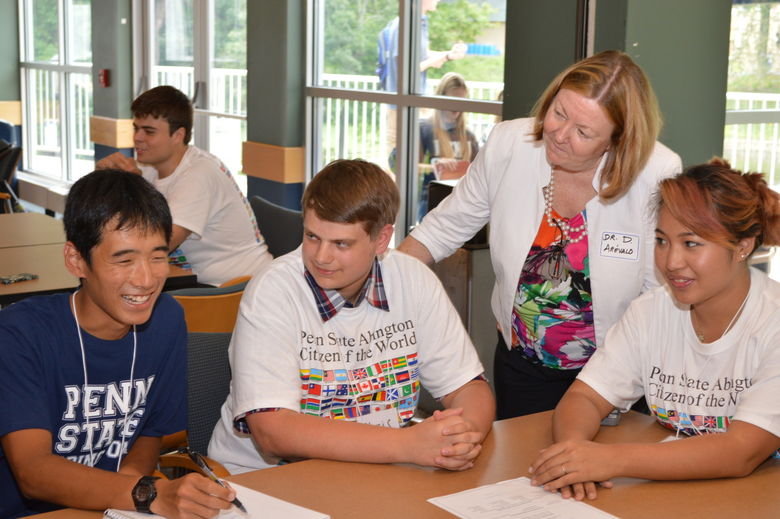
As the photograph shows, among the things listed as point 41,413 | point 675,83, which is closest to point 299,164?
point 675,83

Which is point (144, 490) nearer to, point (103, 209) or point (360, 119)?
point (103, 209)

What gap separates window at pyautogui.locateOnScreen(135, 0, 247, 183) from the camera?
7191 mm

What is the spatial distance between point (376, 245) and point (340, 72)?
172 inches

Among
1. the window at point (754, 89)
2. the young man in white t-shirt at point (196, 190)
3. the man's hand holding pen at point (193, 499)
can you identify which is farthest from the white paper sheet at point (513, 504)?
the young man in white t-shirt at point (196, 190)

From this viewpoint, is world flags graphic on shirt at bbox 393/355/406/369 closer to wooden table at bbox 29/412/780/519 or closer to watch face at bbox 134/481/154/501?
wooden table at bbox 29/412/780/519

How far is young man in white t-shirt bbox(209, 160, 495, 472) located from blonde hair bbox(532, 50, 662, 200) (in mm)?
487

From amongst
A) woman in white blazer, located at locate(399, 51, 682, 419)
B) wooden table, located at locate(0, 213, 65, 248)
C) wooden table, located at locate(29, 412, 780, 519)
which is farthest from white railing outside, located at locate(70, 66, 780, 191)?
wooden table, located at locate(0, 213, 65, 248)

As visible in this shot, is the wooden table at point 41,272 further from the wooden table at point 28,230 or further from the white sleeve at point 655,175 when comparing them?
the white sleeve at point 655,175

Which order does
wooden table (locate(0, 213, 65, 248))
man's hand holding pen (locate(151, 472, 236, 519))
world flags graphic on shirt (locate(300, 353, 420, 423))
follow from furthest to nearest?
1. wooden table (locate(0, 213, 65, 248))
2. world flags graphic on shirt (locate(300, 353, 420, 423))
3. man's hand holding pen (locate(151, 472, 236, 519))

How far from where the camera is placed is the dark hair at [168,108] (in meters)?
3.80

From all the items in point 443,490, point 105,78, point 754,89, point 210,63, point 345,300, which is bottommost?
point 443,490

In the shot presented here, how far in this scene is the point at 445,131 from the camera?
5297 mm

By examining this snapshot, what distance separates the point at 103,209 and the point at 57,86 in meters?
8.84

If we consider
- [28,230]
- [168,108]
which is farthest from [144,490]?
[28,230]
